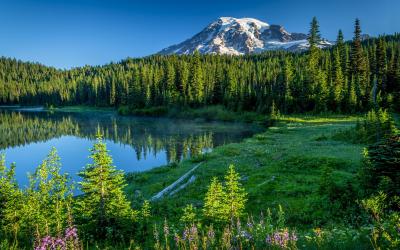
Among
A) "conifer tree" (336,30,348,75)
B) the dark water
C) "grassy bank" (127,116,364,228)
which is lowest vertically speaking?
the dark water

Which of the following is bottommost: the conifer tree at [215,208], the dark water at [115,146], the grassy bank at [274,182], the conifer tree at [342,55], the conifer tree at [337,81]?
the dark water at [115,146]

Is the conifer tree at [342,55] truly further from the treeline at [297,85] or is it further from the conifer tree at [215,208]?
the conifer tree at [215,208]

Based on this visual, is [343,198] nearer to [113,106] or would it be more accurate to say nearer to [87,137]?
[87,137]

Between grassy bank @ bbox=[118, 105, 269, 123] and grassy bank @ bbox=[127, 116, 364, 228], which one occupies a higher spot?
grassy bank @ bbox=[118, 105, 269, 123]

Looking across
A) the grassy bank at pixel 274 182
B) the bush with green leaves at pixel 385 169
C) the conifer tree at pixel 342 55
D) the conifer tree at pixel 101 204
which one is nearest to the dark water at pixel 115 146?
the grassy bank at pixel 274 182

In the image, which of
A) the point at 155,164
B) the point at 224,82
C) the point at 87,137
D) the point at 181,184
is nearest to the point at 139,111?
the point at 224,82

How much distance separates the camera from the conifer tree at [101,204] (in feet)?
35.7

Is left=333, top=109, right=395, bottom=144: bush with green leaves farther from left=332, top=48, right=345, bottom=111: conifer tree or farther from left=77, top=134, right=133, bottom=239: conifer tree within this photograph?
left=332, top=48, right=345, bottom=111: conifer tree

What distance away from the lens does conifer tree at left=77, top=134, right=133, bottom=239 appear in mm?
10873

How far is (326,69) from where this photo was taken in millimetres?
100562

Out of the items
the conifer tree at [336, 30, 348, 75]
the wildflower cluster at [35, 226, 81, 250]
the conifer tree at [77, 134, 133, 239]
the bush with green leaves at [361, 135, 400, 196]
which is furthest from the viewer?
the conifer tree at [336, 30, 348, 75]

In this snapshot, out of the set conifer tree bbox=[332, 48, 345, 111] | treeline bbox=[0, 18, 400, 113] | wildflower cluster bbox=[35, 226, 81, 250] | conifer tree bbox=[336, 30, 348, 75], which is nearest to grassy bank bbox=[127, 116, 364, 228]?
wildflower cluster bbox=[35, 226, 81, 250]

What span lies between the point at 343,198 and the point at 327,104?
72.8 meters

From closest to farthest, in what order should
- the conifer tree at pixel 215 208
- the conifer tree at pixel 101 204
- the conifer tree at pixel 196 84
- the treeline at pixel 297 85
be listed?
1. the conifer tree at pixel 101 204
2. the conifer tree at pixel 215 208
3. the treeline at pixel 297 85
4. the conifer tree at pixel 196 84
